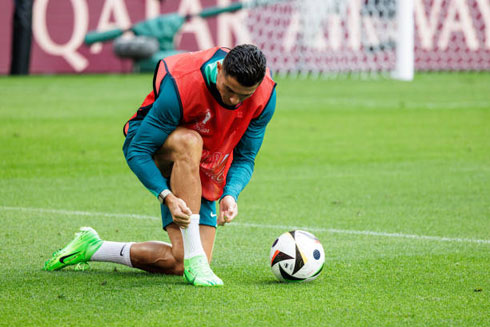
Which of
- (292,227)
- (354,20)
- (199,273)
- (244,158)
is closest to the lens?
(199,273)

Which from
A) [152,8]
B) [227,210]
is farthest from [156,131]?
[152,8]

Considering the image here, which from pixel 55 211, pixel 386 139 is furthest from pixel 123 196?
pixel 386 139

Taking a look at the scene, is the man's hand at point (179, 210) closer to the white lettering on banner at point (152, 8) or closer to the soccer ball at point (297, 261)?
the soccer ball at point (297, 261)

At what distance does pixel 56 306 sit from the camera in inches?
167

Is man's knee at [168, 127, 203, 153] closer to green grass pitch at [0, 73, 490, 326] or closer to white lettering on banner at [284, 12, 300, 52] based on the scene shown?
green grass pitch at [0, 73, 490, 326]

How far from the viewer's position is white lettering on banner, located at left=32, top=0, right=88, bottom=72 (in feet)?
79.9

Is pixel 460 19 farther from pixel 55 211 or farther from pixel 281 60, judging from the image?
pixel 55 211

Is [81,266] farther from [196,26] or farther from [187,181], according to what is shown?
[196,26]

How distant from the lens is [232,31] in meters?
26.4

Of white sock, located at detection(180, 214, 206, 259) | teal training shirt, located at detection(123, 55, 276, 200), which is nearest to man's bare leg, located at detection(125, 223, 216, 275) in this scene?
white sock, located at detection(180, 214, 206, 259)

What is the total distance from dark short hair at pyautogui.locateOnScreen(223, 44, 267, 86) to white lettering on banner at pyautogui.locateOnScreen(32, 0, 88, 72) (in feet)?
68.6

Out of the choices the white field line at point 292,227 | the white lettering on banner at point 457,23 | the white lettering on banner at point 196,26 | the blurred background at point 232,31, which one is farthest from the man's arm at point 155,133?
the white lettering on banner at point 457,23

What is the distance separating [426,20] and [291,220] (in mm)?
21295

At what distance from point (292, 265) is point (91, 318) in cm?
123
